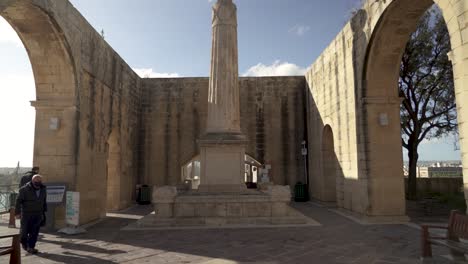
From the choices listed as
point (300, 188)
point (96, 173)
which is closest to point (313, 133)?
point (300, 188)

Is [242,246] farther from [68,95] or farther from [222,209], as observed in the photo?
[68,95]

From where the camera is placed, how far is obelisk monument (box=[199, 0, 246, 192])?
10219 mm

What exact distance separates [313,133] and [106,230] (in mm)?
10582

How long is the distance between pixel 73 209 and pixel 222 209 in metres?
3.89

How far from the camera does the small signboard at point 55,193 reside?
893cm

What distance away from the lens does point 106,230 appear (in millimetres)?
8930

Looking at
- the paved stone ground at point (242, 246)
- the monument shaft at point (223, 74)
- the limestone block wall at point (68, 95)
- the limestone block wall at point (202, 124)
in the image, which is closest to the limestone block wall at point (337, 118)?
the limestone block wall at point (202, 124)

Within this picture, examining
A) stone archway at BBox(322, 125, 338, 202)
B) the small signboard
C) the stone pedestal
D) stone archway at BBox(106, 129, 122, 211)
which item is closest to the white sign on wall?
the small signboard

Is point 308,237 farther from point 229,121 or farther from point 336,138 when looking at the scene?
point 336,138

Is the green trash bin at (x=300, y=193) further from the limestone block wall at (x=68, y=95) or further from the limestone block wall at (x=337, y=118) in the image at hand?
the limestone block wall at (x=68, y=95)

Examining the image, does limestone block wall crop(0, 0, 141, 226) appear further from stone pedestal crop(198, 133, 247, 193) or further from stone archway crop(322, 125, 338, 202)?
stone archway crop(322, 125, 338, 202)

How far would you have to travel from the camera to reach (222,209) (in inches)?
366

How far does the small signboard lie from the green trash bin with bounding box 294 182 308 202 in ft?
35.4

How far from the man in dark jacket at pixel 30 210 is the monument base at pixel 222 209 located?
280cm
